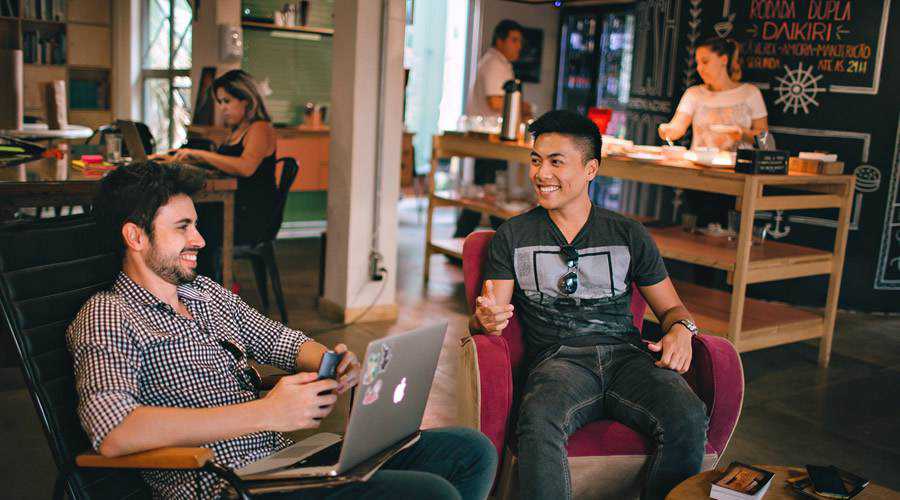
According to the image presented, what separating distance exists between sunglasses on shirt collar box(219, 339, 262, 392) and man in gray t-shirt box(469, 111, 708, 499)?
66 cm

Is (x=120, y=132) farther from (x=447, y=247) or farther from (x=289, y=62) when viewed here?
(x=289, y=62)

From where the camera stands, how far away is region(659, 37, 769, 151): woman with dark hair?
16.1 ft

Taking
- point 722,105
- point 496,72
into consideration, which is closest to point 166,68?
point 496,72

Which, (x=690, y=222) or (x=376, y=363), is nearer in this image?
(x=376, y=363)

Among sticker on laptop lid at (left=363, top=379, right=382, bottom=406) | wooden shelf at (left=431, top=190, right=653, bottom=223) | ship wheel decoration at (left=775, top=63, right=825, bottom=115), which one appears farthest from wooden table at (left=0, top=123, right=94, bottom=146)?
ship wheel decoration at (left=775, top=63, right=825, bottom=115)

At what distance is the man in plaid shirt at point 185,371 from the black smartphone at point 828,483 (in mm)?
753

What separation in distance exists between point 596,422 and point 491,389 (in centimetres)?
32

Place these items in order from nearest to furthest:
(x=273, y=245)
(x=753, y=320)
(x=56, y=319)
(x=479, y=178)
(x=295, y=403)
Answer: (x=295, y=403)
(x=56, y=319)
(x=753, y=320)
(x=273, y=245)
(x=479, y=178)

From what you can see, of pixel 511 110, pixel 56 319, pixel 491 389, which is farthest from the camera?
pixel 511 110

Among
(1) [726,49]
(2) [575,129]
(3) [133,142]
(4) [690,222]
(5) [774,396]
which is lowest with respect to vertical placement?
(5) [774,396]

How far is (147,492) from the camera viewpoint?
1.93m

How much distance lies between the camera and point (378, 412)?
1.79 meters

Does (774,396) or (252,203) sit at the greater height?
(252,203)

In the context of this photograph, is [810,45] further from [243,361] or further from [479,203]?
[243,361]
